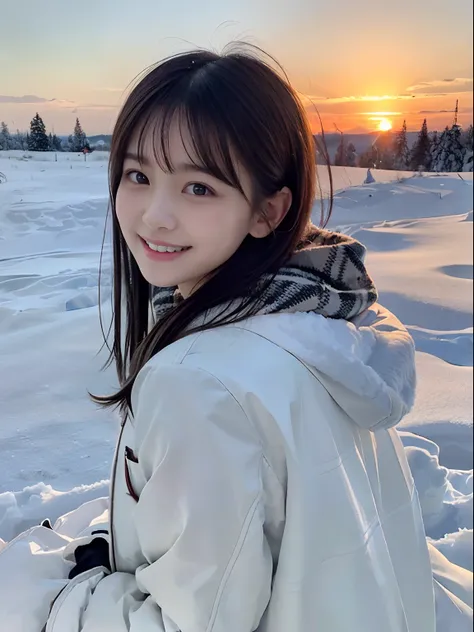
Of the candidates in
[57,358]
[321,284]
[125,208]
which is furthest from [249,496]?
[57,358]

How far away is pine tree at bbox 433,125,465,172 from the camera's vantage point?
1.81 m

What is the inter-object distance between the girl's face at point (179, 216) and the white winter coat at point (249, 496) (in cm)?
13

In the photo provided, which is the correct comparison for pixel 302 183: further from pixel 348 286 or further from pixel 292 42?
pixel 292 42

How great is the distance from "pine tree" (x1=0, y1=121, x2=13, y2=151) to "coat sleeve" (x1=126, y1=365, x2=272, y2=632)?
51 cm

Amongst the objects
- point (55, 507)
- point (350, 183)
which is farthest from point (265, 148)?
point (350, 183)

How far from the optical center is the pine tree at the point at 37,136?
1.04m

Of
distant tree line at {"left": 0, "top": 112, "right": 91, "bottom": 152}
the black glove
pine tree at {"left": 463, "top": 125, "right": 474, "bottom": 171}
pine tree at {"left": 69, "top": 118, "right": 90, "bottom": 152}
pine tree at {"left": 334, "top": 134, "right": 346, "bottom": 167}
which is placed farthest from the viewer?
pine tree at {"left": 463, "top": 125, "right": 474, "bottom": 171}

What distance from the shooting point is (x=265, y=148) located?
770 mm

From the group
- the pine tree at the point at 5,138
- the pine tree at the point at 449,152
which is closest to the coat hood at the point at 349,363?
the pine tree at the point at 5,138

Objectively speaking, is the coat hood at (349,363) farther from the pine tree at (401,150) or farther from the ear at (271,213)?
the pine tree at (401,150)

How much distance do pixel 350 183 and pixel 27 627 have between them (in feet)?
4.42

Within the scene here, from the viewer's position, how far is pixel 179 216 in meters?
0.78

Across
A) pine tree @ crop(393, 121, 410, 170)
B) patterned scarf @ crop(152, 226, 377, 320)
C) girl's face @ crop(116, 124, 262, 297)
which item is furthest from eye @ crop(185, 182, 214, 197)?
pine tree @ crop(393, 121, 410, 170)

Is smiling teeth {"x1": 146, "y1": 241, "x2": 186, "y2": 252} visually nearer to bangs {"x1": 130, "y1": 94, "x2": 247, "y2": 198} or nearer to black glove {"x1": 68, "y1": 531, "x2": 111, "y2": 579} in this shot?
bangs {"x1": 130, "y1": 94, "x2": 247, "y2": 198}
